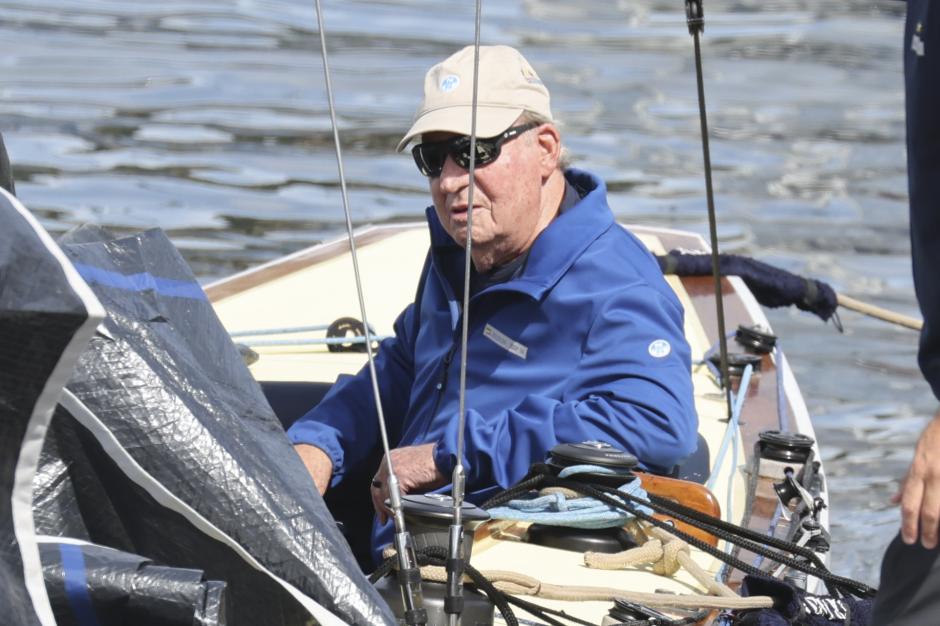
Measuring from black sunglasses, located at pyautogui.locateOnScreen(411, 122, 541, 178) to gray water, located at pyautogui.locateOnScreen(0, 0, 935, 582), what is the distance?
220cm

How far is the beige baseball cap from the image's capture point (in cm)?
247

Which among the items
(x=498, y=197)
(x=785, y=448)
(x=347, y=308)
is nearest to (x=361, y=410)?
(x=498, y=197)

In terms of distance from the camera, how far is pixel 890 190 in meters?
9.15

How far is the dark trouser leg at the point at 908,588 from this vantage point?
138 centimetres

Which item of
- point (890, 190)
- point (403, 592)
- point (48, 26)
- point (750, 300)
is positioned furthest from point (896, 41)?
point (403, 592)

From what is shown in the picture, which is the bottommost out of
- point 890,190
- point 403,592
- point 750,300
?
point 890,190

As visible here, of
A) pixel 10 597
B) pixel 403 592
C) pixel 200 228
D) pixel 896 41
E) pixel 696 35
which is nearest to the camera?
pixel 10 597

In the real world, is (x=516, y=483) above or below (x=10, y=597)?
below

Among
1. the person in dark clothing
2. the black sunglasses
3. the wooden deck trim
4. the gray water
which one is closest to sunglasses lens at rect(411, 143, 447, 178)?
the black sunglasses

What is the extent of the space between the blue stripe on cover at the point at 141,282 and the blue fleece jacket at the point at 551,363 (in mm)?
840

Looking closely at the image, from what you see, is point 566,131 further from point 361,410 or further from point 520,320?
point 520,320

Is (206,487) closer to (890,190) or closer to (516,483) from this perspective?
(516,483)

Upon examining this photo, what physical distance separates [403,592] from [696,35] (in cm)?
144

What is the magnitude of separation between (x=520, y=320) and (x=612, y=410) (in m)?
0.26
